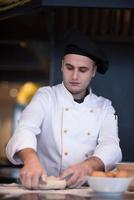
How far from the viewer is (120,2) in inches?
103

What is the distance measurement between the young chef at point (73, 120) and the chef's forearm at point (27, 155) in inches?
2.8

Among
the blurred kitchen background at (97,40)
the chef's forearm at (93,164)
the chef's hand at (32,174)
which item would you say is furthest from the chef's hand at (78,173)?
the blurred kitchen background at (97,40)

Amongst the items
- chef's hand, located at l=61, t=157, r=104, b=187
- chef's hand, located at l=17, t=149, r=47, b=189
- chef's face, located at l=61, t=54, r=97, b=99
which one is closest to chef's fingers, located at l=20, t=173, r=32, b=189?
chef's hand, located at l=17, t=149, r=47, b=189

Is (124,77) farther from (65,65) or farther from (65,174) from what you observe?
(65,174)

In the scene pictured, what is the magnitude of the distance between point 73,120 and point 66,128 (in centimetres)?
5

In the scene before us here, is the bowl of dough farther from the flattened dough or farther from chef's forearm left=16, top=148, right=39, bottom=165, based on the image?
Answer: chef's forearm left=16, top=148, right=39, bottom=165

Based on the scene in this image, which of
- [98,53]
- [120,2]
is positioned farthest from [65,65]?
[120,2]

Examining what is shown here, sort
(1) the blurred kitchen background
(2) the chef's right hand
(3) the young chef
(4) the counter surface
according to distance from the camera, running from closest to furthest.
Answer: (4) the counter surface
(2) the chef's right hand
(3) the young chef
(1) the blurred kitchen background

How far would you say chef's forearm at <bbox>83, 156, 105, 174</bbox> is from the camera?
68.9 inches

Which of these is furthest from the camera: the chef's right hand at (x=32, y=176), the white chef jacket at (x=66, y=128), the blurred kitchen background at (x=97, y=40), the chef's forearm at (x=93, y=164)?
the blurred kitchen background at (x=97, y=40)

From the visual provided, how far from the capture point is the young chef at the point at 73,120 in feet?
6.40

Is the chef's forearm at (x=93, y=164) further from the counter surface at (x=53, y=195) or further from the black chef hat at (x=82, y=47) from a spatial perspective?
the black chef hat at (x=82, y=47)

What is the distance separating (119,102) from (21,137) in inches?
68.8

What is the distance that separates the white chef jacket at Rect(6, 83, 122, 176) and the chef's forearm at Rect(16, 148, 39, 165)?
23 cm
